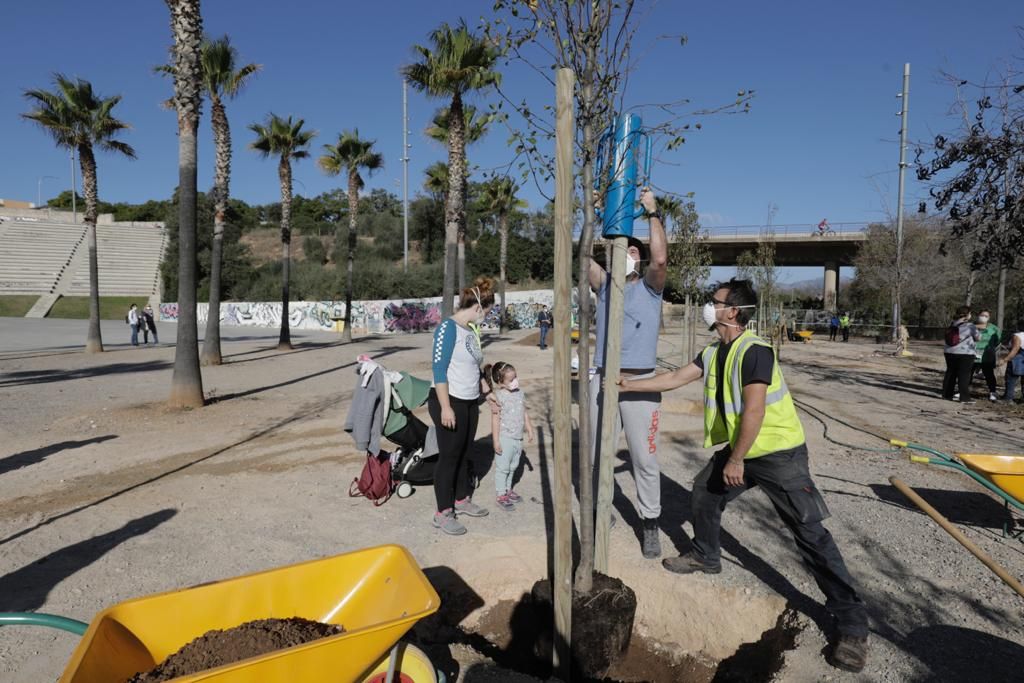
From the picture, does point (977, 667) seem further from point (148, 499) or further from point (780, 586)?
point (148, 499)

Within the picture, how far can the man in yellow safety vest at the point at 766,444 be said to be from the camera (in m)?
3.12

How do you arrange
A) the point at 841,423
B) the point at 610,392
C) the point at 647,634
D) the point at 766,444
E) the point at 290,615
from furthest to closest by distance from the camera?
the point at 841,423, the point at 647,634, the point at 610,392, the point at 766,444, the point at 290,615

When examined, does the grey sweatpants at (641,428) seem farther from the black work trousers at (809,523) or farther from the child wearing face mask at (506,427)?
the child wearing face mask at (506,427)

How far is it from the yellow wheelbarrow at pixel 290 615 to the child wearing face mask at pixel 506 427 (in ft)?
8.09

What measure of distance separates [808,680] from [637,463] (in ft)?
4.87

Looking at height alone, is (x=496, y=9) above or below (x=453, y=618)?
above

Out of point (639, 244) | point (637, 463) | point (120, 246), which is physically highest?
point (120, 246)

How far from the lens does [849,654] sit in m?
3.05

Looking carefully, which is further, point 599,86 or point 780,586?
point 780,586

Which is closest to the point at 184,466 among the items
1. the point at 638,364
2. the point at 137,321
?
the point at 638,364

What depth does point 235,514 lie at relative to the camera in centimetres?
518

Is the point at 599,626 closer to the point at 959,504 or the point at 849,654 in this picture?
the point at 849,654

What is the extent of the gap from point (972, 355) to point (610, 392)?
1038 cm

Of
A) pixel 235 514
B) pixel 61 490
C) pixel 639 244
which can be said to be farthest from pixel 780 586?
pixel 61 490
